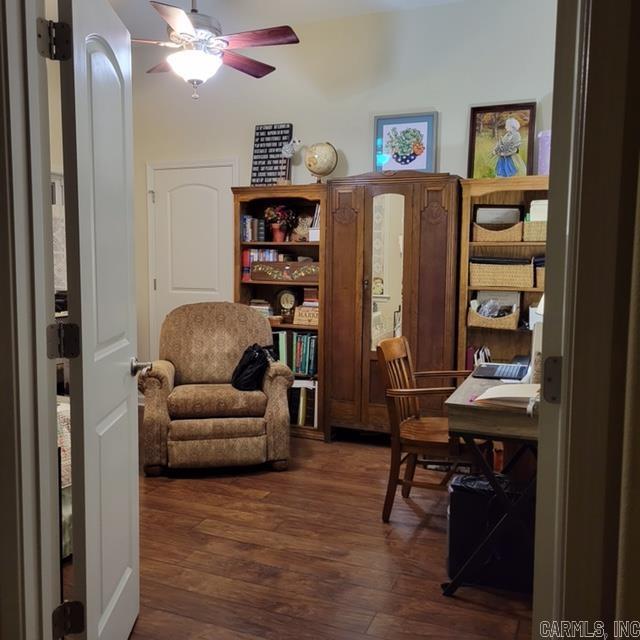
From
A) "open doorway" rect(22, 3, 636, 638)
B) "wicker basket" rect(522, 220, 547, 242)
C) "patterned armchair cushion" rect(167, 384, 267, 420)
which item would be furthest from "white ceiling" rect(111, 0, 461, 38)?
"open doorway" rect(22, 3, 636, 638)

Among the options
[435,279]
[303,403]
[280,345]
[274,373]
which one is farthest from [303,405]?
[435,279]

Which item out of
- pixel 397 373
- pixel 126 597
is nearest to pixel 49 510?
pixel 126 597

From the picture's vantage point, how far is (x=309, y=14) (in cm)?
450

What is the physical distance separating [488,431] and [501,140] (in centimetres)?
261

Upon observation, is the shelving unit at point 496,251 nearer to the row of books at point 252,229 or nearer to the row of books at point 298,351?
the row of books at point 298,351

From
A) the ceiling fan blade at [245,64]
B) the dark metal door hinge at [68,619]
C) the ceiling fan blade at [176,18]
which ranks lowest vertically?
the dark metal door hinge at [68,619]

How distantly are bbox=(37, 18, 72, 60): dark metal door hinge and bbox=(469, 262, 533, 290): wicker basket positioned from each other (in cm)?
304

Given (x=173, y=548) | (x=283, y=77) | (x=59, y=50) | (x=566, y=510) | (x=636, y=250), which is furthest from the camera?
(x=283, y=77)

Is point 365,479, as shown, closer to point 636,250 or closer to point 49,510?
point 49,510

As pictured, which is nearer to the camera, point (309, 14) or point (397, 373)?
point (397, 373)

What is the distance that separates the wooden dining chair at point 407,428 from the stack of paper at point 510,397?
0.55m

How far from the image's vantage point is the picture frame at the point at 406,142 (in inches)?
171

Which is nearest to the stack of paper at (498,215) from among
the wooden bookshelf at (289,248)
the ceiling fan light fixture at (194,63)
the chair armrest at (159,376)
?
the wooden bookshelf at (289,248)

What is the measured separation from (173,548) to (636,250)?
246 cm
